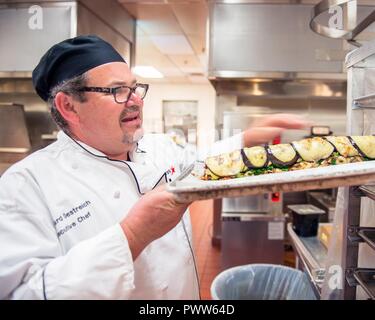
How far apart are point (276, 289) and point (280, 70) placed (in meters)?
1.81

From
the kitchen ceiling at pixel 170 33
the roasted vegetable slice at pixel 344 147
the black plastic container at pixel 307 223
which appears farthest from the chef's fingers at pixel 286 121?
the kitchen ceiling at pixel 170 33

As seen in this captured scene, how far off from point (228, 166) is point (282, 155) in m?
0.18

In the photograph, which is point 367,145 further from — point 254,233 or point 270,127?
point 254,233

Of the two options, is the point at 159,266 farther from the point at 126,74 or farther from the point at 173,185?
the point at 126,74

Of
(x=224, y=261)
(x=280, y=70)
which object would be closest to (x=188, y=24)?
(x=280, y=70)

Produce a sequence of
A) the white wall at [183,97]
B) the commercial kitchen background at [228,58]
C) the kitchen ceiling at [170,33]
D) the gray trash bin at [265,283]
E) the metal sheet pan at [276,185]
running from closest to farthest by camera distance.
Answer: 1. the metal sheet pan at [276,185]
2. the gray trash bin at [265,283]
3. the commercial kitchen background at [228,58]
4. the kitchen ceiling at [170,33]
5. the white wall at [183,97]

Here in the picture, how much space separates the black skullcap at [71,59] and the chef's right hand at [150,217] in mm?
493

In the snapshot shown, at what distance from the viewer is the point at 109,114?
1.03 meters

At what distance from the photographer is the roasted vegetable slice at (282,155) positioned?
1074mm

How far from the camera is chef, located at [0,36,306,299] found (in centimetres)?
79

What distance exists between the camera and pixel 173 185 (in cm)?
79

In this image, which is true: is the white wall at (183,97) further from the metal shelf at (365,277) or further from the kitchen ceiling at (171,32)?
the metal shelf at (365,277)

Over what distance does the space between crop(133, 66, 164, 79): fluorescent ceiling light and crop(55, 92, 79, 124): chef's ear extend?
200 inches

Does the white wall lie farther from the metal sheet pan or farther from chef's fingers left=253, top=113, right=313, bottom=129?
the metal sheet pan
